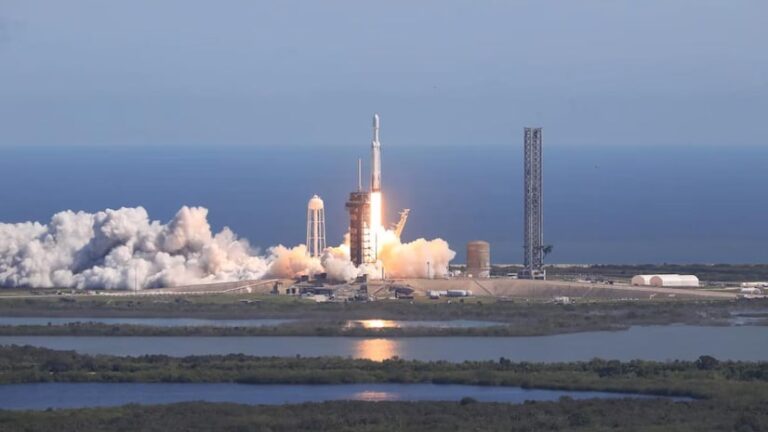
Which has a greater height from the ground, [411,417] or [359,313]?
[359,313]

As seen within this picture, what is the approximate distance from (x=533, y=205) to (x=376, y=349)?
22302 mm

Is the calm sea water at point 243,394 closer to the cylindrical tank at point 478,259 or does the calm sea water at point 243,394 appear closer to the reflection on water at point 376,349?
the reflection on water at point 376,349

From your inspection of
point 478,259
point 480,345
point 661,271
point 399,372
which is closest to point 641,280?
point 478,259

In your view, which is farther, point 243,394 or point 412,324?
point 412,324

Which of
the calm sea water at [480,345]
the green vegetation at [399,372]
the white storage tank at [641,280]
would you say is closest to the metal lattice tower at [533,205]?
the white storage tank at [641,280]

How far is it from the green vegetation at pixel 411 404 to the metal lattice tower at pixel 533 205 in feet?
85.4

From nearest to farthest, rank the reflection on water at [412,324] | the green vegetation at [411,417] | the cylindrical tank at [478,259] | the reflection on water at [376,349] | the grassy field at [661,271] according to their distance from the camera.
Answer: the green vegetation at [411,417], the reflection on water at [376,349], the reflection on water at [412,324], the cylindrical tank at [478,259], the grassy field at [661,271]

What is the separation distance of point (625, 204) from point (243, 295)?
10156cm

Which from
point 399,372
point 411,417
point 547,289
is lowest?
point 411,417

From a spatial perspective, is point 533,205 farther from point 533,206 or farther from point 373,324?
point 373,324

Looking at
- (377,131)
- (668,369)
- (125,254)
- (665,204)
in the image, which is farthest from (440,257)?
(665,204)

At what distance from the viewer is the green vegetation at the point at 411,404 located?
5666cm

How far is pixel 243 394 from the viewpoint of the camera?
63562 mm

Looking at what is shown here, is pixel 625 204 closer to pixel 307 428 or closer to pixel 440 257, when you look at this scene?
pixel 440 257
